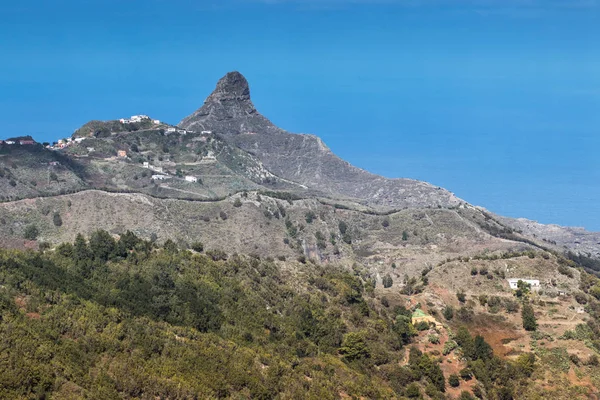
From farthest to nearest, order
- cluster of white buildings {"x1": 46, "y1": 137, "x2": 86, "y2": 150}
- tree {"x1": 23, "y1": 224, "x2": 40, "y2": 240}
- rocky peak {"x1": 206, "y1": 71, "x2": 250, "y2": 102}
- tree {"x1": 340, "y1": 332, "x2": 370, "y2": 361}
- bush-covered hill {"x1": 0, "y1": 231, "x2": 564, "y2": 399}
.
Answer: rocky peak {"x1": 206, "y1": 71, "x2": 250, "y2": 102}
cluster of white buildings {"x1": 46, "y1": 137, "x2": 86, "y2": 150}
tree {"x1": 23, "y1": 224, "x2": 40, "y2": 240}
tree {"x1": 340, "y1": 332, "x2": 370, "y2": 361}
bush-covered hill {"x1": 0, "y1": 231, "x2": 564, "y2": 399}

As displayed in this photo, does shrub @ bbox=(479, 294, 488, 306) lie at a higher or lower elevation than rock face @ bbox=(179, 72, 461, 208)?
lower

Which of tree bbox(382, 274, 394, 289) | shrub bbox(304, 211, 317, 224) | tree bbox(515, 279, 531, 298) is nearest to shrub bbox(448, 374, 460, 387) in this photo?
tree bbox(515, 279, 531, 298)

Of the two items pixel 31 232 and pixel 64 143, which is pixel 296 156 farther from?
pixel 31 232

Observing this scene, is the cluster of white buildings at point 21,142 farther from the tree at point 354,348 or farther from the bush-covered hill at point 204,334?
the tree at point 354,348

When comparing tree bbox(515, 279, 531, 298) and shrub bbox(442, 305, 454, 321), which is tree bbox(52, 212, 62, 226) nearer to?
shrub bbox(442, 305, 454, 321)

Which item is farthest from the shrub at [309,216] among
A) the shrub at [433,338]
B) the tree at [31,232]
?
the shrub at [433,338]

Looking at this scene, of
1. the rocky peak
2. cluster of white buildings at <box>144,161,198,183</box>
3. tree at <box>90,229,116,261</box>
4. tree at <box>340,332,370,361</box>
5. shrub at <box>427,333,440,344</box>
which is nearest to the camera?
tree at <box>340,332,370,361</box>

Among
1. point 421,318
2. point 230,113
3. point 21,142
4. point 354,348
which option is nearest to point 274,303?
point 354,348
